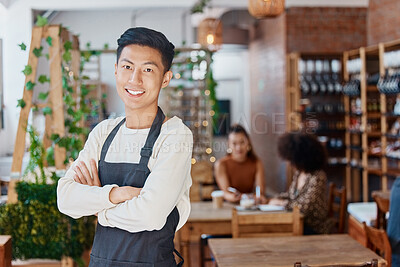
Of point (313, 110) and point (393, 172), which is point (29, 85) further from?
point (313, 110)

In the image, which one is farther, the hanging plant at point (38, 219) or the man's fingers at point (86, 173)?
the hanging plant at point (38, 219)

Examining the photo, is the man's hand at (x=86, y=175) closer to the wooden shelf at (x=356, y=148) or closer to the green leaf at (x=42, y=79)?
the green leaf at (x=42, y=79)

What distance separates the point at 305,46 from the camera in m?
8.16

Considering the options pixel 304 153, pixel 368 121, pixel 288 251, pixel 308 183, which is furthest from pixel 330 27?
pixel 288 251

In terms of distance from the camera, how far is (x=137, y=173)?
5.96ft

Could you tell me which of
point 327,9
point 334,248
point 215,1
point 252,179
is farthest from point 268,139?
point 334,248

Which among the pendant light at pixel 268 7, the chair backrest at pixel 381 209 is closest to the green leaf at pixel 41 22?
the pendant light at pixel 268 7

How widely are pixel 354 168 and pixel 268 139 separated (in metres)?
2.29

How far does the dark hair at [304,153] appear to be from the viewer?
426cm

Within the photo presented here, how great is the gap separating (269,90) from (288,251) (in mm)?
6896

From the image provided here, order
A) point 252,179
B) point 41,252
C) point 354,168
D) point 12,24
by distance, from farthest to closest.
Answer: point 354,168 < point 252,179 < point 41,252 < point 12,24

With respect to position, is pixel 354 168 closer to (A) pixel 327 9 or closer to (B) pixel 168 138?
(A) pixel 327 9

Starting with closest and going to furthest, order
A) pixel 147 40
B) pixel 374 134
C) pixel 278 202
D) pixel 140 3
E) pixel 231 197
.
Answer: pixel 147 40 < pixel 278 202 < pixel 231 197 < pixel 140 3 < pixel 374 134

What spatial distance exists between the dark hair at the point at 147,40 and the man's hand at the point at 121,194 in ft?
1.66
